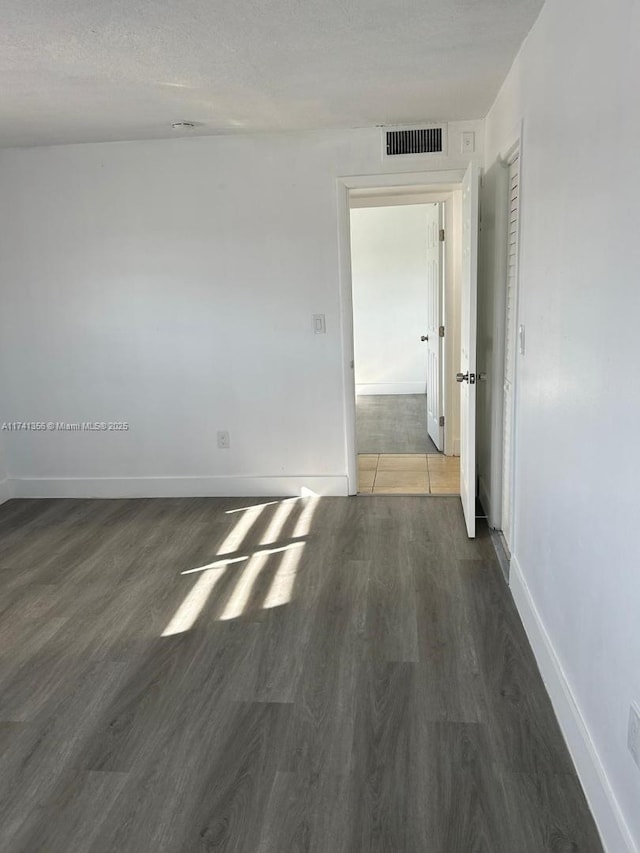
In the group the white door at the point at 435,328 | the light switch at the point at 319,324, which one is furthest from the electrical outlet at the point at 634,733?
the white door at the point at 435,328

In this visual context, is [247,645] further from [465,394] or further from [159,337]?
[159,337]

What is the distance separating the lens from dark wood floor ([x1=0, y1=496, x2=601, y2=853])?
1737mm

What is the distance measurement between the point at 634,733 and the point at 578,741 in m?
0.49

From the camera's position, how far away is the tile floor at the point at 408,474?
437cm

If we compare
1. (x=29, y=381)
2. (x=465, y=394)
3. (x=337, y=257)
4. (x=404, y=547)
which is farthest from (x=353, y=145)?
(x=29, y=381)

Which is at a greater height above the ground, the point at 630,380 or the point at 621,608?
the point at 630,380

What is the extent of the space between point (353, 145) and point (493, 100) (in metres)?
0.90

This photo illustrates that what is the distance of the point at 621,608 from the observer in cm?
147

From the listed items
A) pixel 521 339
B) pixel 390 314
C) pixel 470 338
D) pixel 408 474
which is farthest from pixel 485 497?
pixel 390 314

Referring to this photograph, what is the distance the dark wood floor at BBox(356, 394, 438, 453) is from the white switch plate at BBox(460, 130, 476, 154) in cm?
242

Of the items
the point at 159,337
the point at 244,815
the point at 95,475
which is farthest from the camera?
the point at 95,475

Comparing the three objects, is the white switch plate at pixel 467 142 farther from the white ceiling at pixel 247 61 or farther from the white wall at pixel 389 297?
the white wall at pixel 389 297

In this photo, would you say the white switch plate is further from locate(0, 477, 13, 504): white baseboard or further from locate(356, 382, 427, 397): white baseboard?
locate(356, 382, 427, 397): white baseboard

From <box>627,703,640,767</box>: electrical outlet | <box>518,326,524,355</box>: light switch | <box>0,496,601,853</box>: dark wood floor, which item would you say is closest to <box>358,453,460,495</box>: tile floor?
<box>0,496,601,853</box>: dark wood floor
